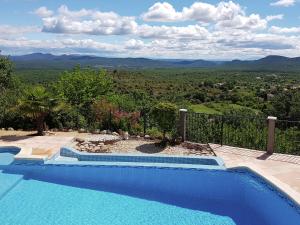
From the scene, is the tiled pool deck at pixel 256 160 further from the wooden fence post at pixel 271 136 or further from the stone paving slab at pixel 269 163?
the wooden fence post at pixel 271 136

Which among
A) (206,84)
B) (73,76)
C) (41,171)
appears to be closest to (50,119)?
(41,171)

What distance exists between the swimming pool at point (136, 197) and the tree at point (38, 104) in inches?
108

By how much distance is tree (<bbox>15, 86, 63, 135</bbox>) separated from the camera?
13.4 metres

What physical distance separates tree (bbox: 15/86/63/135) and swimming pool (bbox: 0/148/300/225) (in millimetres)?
2748

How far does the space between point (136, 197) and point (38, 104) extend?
19.2 ft

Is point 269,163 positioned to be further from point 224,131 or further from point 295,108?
point 295,108

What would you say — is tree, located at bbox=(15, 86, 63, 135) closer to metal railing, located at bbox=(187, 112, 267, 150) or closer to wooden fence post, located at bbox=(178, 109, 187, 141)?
wooden fence post, located at bbox=(178, 109, 187, 141)

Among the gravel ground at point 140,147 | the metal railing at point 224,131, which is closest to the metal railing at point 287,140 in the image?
the metal railing at point 224,131

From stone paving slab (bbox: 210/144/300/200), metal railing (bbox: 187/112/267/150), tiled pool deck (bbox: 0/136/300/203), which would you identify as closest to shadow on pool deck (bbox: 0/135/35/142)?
tiled pool deck (bbox: 0/136/300/203)

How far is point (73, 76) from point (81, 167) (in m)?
17.6

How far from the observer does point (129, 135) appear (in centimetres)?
1417

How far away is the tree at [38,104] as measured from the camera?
13.4 metres

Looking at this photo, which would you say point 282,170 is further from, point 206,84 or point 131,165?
point 206,84

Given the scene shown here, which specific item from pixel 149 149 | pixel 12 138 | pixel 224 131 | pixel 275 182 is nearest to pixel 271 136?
pixel 224 131
